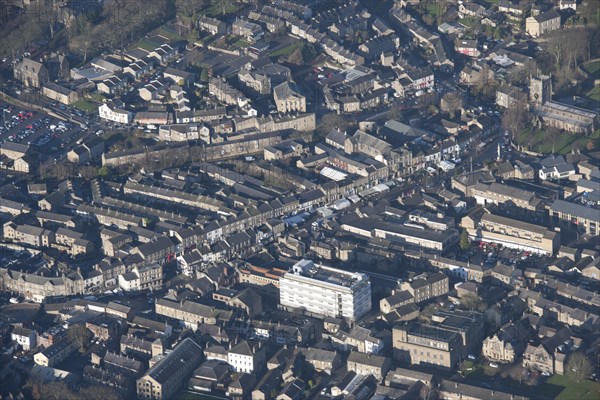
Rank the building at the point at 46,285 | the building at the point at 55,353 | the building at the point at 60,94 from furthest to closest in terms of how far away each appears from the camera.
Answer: the building at the point at 60,94 → the building at the point at 46,285 → the building at the point at 55,353

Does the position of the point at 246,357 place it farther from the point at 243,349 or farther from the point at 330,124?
the point at 330,124

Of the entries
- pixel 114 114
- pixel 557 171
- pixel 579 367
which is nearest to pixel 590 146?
pixel 557 171

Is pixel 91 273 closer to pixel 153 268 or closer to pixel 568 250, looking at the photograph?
pixel 153 268

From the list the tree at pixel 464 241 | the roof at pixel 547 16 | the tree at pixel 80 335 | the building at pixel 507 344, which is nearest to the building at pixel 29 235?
the tree at pixel 80 335

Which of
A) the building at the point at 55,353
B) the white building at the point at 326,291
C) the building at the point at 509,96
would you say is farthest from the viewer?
the building at the point at 509,96

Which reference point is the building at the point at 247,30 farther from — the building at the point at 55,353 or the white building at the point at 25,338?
the building at the point at 55,353

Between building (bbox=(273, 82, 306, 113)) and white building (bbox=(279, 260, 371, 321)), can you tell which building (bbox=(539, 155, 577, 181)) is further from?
white building (bbox=(279, 260, 371, 321))
